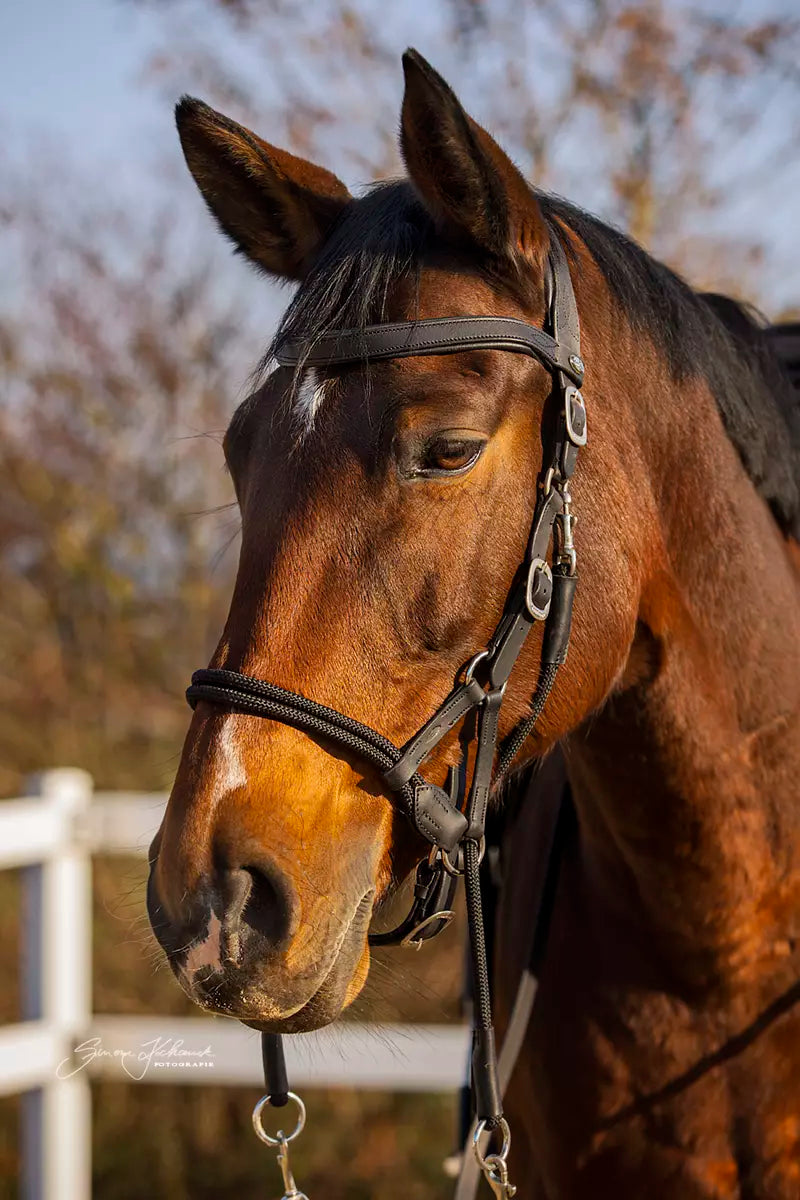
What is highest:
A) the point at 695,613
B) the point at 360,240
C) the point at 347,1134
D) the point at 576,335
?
the point at 360,240

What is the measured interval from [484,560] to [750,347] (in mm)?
938

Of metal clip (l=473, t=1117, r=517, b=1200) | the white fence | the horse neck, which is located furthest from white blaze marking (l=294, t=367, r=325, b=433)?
the white fence

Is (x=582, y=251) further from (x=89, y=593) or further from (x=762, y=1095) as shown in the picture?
(x=89, y=593)

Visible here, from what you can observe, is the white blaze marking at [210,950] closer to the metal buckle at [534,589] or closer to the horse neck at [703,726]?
the metal buckle at [534,589]

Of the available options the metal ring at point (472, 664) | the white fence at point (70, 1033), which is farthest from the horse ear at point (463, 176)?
the white fence at point (70, 1033)

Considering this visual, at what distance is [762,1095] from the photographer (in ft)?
6.54

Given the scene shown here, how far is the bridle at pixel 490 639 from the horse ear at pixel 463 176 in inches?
3.8

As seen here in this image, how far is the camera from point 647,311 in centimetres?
201

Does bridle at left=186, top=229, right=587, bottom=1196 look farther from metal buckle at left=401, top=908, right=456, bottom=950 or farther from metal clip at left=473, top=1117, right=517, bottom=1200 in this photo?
metal clip at left=473, top=1117, right=517, bottom=1200

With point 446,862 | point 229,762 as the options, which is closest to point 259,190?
point 229,762

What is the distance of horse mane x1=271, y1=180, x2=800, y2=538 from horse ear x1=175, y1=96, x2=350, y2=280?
0.10 m

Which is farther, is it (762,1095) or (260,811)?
(762,1095)

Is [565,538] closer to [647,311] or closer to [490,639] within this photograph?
[490,639]

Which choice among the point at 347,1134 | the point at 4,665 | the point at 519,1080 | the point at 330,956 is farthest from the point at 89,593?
the point at 330,956
